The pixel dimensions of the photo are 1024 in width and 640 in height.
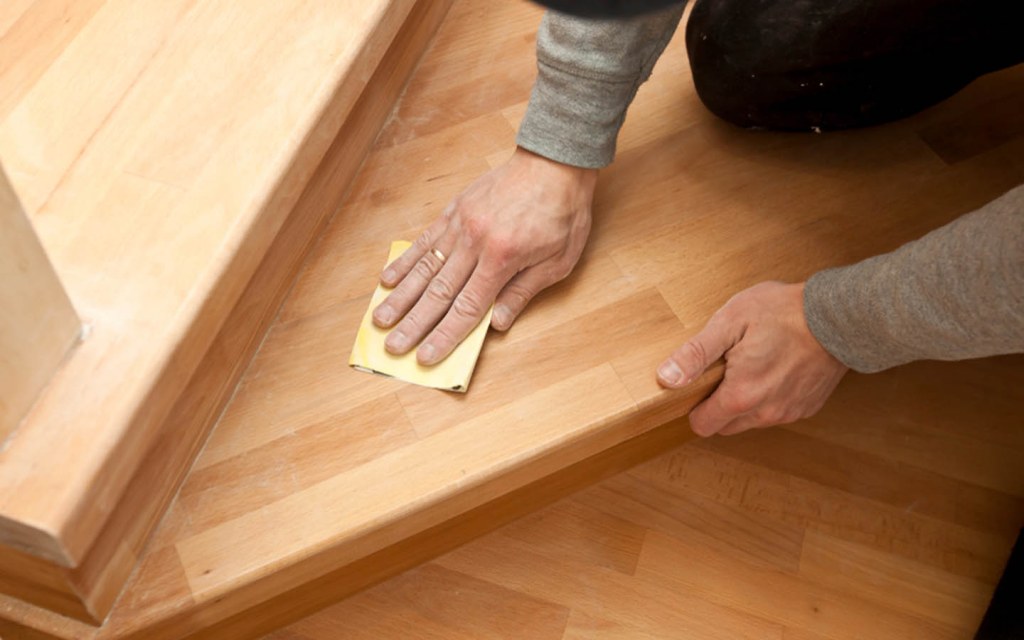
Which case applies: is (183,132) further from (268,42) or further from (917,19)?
(917,19)

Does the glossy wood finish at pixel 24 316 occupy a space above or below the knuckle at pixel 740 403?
above

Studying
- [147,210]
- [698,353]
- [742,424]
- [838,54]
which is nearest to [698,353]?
[698,353]

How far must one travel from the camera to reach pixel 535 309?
95 cm

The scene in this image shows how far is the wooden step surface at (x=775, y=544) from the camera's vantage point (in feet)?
3.19

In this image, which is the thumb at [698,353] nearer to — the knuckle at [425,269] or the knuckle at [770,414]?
the knuckle at [770,414]

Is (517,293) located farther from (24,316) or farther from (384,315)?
(24,316)

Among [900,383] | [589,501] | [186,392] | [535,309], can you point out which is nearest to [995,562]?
[900,383]

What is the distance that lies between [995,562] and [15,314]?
93cm

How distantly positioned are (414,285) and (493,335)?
0.29 ft

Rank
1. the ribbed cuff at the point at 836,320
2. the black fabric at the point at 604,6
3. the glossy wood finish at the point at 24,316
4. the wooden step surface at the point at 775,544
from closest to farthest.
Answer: the black fabric at the point at 604,6
the glossy wood finish at the point at 24,316
the ribbed cuff at the point at 836,320
the wooden step surface at the point at 775,544

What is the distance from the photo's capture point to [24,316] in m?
0.62

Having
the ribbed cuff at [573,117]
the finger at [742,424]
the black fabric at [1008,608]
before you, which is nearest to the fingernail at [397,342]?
the ribbed cuff at [573,117]

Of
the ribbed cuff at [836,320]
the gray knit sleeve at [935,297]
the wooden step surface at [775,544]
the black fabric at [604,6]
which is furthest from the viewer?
the wooden step surface at [775,544]

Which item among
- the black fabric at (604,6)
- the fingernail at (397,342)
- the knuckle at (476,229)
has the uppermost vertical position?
the black fabric at (604,6)
